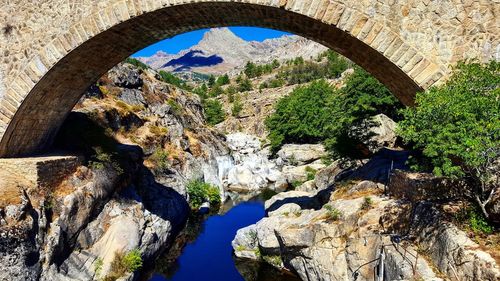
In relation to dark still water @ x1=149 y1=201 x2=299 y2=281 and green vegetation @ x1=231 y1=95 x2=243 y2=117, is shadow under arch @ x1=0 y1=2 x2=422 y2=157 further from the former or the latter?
green vegetation @ x1=231 y1=95 x2=243 y2=117

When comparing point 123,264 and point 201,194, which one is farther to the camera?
point 201,194

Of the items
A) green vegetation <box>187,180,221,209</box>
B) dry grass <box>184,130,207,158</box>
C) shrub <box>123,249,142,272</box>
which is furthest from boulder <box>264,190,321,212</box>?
dry grass <box>184,130,207,158</box>

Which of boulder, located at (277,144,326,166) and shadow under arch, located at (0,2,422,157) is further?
boulder, located at (277,144,326,166)

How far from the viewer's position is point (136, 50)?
1260cm

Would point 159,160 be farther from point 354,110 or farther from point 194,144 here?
point 354,110

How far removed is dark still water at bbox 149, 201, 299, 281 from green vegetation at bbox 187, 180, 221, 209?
163 cm

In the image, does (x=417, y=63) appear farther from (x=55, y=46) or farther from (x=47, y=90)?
(x=47, y=90)

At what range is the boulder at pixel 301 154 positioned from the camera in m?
36.1

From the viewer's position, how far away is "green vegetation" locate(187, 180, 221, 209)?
875 inches

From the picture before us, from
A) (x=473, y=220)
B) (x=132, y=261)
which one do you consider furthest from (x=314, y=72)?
(x=473, y=220)

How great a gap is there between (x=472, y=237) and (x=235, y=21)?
800 cm

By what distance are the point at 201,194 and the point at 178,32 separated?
42.9 feet

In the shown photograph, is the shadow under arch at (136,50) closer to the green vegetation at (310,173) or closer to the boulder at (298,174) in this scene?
the green vegetation at (310,173)

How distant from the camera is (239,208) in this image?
80.7ft
